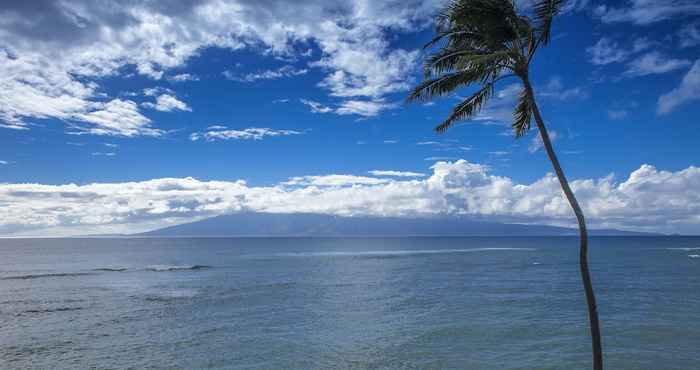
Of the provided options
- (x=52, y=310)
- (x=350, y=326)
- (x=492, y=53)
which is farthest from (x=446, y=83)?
(x=52, y=310)

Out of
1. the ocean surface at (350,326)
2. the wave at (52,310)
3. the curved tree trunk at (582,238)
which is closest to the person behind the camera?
the curved tree trunk at (582,238)

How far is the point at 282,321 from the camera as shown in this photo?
105ft

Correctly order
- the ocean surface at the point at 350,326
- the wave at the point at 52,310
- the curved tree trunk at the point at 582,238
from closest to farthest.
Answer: the curved tree trunk at the point at 582,238, the ocean surface at the point at 350,326, the wave at the point at 52,310

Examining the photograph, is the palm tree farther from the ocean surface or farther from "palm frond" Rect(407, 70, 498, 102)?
the ocean surface

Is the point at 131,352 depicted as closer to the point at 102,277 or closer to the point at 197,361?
the point at 197,361

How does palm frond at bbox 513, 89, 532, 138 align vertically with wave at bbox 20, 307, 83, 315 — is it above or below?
above

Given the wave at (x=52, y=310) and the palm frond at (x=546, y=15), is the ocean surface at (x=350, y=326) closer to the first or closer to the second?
the wave at (x=52, y=310)

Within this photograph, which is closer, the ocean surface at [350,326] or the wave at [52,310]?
the ocean surface at [350,326]

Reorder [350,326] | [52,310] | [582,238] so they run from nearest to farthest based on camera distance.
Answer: [582,238] → [350,326] → [52,310]

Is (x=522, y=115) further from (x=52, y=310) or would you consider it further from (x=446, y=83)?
(x=52, y=310)

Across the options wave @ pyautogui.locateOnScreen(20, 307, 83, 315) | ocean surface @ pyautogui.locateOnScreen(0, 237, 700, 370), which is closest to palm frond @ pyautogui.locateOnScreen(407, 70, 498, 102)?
ocean surface @ pyautogui.locateOnScreen(0, 237, 700, 370)

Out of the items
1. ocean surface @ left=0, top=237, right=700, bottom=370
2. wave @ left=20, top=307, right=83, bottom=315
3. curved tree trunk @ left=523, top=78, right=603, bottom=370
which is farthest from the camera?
wave @ left=20, top=307, right=83, bottom=315

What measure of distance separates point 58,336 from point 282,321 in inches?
574

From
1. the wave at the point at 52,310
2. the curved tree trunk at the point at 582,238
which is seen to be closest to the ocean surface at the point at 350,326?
the wave at the point at 52,310
